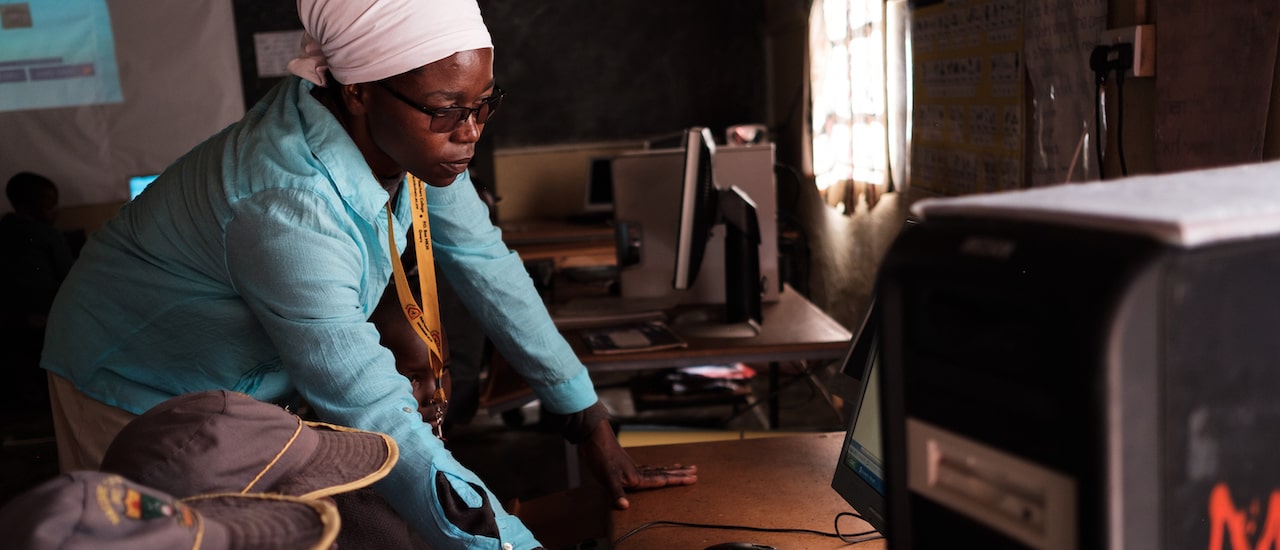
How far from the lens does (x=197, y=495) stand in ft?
2.28

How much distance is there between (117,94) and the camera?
4.95 meters

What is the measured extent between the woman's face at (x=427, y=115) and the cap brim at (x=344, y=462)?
1.84ft

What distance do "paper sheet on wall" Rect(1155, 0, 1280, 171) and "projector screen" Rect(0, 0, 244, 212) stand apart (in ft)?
14.3

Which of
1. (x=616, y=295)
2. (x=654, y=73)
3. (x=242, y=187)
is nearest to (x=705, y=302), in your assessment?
(x=616, y=295)

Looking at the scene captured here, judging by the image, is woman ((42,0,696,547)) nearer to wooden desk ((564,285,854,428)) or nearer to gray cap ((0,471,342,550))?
gray cap ((0,471,342,550))

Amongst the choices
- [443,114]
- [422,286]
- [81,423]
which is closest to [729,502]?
[422,286]

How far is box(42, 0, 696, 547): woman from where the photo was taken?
46.2 inches

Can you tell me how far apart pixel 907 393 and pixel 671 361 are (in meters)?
1.92

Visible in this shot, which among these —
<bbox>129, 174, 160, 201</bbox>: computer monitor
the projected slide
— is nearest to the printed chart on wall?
<bbox>129, 174, 160, 201</bbox>: computer monitor

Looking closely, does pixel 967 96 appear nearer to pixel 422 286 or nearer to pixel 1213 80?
pixel 1213 80

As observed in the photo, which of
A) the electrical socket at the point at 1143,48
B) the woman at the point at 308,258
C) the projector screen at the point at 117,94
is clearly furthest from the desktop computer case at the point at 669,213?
the projector screen at the point at 117,94

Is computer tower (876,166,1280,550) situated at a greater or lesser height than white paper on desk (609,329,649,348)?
greater

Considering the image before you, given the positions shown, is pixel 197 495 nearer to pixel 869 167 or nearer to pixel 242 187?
pixel 242 187

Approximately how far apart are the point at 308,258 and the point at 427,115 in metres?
0.27
